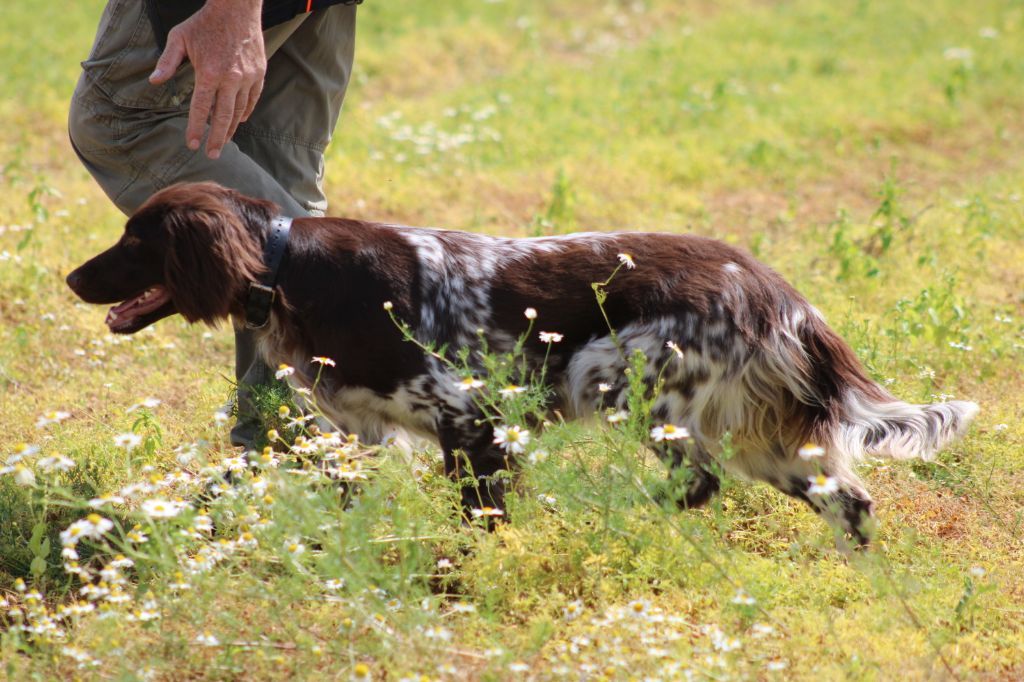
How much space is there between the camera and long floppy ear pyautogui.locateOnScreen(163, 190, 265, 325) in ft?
12.8

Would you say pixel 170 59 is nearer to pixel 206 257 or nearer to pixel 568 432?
pixel 206 257

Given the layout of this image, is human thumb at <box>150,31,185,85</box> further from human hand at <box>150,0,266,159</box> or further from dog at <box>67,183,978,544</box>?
dog at <box>67,183,978,544</box>

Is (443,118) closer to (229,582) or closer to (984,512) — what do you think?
(984,512)

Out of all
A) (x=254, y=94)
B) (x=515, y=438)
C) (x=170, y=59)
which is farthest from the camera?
(x=254, y=94)

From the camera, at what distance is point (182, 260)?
12.9 feet

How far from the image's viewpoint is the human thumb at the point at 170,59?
3973 mm

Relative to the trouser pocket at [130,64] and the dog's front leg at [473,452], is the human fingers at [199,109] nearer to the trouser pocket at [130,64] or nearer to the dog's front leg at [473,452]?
the trouser pocket at [130,64]

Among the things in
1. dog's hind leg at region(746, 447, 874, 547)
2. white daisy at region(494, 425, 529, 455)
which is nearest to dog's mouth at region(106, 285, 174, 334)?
white daisy at region(494, 425, 529, 455)

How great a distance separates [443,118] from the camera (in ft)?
31.2

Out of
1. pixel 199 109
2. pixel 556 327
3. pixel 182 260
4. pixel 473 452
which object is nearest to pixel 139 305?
pixel 182 260

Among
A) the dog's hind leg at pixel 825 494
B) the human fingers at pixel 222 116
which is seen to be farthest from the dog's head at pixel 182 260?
the dog's hind leg at pixel 825 494

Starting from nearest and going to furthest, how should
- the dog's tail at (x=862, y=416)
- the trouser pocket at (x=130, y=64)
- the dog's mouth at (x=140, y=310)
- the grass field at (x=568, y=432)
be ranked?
1. the grass field at (x=568, y=432)
2. the dog's tail at (x=862, y=416)
3. the dog's mouth at (x=140, y=310)
4. the trouser pocket at (x=130, y=64)

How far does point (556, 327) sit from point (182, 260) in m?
1.21

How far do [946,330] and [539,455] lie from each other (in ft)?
9.35
